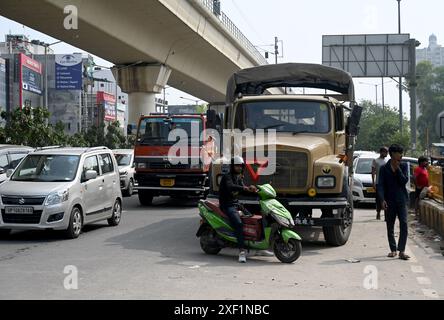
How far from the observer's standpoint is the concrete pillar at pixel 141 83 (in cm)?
3378

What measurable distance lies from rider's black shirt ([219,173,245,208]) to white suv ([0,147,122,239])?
3573 millimetres

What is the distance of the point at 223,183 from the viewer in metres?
10.2

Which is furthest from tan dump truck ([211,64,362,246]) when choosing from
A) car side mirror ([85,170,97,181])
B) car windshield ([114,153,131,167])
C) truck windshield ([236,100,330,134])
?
car windshield ([114,153,131,167])

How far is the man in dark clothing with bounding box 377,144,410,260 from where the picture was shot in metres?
10.5

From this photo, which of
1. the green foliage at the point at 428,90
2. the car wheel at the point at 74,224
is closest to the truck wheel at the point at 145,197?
the car wheel at the point at 74,224

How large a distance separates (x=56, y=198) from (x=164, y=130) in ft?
24.9

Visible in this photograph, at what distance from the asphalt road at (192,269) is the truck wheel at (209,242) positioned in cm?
18

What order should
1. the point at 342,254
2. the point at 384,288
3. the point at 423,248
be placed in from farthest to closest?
1. the point at 423,248
2. the point at 342,254
3. the point at 384,288

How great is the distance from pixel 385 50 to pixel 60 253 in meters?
31.1

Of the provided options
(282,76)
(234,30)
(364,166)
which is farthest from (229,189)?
(234,30)

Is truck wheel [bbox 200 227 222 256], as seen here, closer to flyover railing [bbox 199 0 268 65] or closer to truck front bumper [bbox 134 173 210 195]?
truck front bumper [bbox 134 173 210 195]

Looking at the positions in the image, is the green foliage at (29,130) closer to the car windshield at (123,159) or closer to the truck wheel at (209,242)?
the car windshield at (123,159)

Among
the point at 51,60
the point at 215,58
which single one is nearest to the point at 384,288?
the point at 215,58
